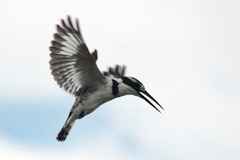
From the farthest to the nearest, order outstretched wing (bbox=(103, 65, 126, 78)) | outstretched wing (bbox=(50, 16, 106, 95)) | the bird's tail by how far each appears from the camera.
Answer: outstretched wing (bbox=(103, 65, 126, 78))
the bird's tail
outstretched wing (bbox=(50, 16, 106, 95))

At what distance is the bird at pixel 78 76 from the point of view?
734 inches

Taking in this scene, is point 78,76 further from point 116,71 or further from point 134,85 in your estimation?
point 116,71

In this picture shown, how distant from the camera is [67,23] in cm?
1855

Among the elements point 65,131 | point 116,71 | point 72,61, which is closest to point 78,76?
point 72,61

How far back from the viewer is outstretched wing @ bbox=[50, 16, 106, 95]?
18.6 m

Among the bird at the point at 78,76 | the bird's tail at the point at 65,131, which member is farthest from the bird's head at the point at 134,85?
the bird's tail at the point at 65,131

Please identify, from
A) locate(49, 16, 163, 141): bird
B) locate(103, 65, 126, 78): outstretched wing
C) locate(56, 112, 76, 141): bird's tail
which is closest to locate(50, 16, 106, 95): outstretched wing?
locate(49, 16, 163, 141): bird

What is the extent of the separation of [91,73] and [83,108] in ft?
2.60

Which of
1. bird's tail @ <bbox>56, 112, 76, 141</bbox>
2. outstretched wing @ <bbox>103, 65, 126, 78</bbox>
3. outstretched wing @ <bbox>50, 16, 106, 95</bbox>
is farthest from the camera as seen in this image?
outstretched wing @ <bbox>103, 65, 126, 78</bbox>

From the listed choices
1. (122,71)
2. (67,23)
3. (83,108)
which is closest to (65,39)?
(67,23)

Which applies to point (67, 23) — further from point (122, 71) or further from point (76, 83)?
point (122, 71)

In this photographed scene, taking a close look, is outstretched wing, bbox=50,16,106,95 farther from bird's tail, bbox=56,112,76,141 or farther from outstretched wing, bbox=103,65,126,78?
outstretched wing, bbox=103,65,126,78

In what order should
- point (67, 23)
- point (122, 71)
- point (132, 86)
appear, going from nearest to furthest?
point (67, 23), point (132, 86), point (122, 71)

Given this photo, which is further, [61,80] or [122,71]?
[122,71]
